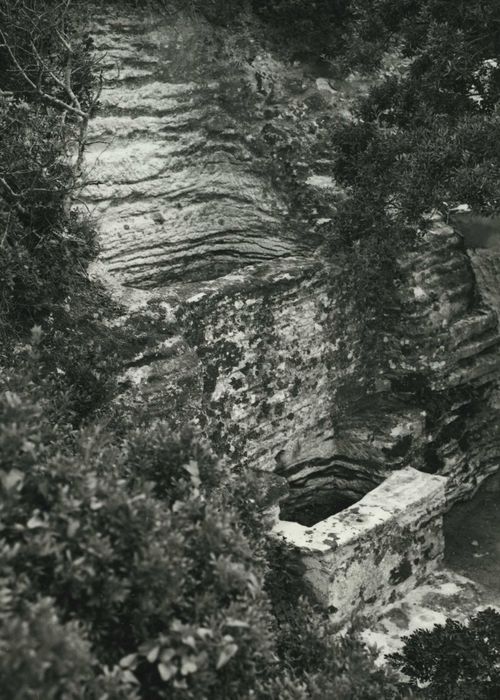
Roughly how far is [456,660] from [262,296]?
3.44m

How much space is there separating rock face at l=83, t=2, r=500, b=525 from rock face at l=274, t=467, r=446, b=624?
964mm

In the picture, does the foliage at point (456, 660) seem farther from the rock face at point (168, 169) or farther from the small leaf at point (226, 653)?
the rock face at point (168, 169)

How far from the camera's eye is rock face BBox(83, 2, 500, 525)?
664 centimetres

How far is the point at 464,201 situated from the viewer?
6.42 m

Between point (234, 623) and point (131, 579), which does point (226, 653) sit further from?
point (131, 579)

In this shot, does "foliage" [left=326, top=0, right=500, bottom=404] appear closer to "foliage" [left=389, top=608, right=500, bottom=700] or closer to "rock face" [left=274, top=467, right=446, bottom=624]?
"rock face" [left=274, top=467, right=446, bottom=624]

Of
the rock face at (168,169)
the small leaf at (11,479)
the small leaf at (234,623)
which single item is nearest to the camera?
the small leaf at (11,479)

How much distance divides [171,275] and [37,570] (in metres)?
4.63

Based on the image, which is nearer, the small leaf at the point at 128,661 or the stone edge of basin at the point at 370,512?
the small leaf at the point at 128,661

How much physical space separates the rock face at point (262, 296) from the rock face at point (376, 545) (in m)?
0.96

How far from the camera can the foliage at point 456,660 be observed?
4.81 m

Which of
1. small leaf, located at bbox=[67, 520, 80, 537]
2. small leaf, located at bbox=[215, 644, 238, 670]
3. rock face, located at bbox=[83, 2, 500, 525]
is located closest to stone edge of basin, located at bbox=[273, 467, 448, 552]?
rock face, located at bbox=[83, 2, 500, 525]

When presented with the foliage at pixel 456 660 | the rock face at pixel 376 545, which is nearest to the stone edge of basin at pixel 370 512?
the rock face at pixel 376 545

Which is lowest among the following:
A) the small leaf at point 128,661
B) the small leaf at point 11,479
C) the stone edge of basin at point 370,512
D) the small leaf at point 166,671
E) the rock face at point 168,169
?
the stone edge of basin at point 370,512
